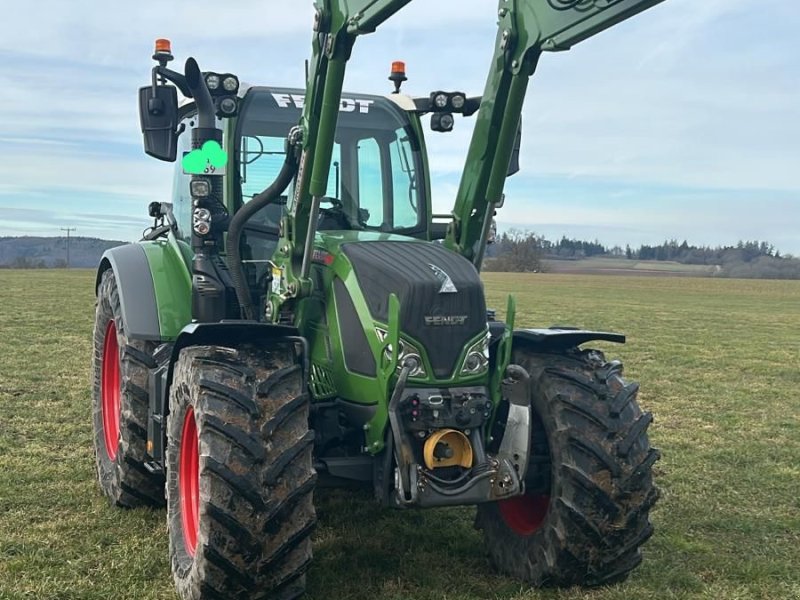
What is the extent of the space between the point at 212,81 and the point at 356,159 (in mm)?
1008

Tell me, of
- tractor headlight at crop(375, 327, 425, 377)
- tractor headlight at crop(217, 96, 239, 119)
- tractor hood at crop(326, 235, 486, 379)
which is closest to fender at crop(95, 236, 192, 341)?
tractor headlight at crop(217, 96, 239, 119)

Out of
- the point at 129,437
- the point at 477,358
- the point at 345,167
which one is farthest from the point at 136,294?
the point at 477,358

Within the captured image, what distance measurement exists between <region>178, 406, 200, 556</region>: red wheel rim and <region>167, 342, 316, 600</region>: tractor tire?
1.15 feet

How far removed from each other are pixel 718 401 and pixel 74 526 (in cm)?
791

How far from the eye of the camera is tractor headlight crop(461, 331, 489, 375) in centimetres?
417

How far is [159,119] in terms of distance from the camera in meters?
4.70

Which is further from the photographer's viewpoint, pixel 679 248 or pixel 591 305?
pixel 679 248

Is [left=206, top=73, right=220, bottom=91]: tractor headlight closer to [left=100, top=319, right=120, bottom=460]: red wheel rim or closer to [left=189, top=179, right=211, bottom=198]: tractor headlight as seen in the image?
[left=189, top=179, right=211, bottom=198]: tractor headlight

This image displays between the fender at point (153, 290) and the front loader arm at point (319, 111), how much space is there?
3.96 ft

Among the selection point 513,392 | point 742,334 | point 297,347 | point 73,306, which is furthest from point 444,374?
point 73,306

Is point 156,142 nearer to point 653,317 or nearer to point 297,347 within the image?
point 297,347

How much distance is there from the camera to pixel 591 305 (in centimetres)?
3042

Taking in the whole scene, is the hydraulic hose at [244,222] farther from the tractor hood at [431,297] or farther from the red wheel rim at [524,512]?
the red wheel rim at [524,512]

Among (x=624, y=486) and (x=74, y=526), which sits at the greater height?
(x=624, y=486)
